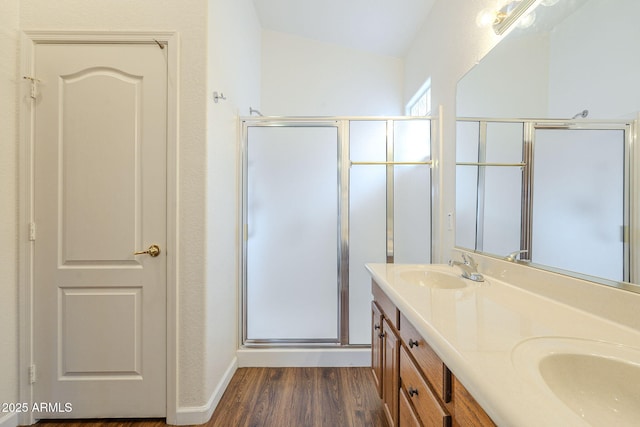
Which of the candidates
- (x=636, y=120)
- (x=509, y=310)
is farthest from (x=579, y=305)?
(x=636, y=120)

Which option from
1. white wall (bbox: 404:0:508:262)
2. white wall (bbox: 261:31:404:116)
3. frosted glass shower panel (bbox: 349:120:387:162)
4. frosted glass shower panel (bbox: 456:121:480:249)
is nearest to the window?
white wall (bbox: 404:0:508:262)

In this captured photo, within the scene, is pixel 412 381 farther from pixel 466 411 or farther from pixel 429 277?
pixel 429 277

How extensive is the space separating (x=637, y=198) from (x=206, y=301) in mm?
1838

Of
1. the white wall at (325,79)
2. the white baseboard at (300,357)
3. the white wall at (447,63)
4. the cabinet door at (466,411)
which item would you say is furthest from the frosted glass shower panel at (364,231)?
the cabinet door at (466,411)

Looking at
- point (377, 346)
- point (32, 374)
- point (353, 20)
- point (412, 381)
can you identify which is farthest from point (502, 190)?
point (32, 374)

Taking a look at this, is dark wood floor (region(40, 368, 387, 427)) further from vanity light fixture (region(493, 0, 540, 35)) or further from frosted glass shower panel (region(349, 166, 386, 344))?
vanity light fixture (region(493, 0, 540, 35))

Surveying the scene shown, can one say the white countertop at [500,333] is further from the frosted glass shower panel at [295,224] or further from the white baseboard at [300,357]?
the white baseboard at [300,357]

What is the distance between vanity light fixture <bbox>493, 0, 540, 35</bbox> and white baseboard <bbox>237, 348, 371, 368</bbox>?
90.4 inches

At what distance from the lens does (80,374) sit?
148 cm

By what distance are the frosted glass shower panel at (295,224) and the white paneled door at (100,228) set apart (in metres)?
0.81

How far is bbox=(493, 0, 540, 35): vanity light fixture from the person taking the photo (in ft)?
3.65

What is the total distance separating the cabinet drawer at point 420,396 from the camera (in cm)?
→ 76

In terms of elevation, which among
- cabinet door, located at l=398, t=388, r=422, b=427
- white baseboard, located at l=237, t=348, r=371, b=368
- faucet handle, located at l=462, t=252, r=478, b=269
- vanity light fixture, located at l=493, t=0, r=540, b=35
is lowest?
white baseboard, located at l=237, t=348, r=371, b=368

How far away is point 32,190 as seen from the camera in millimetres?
1461
